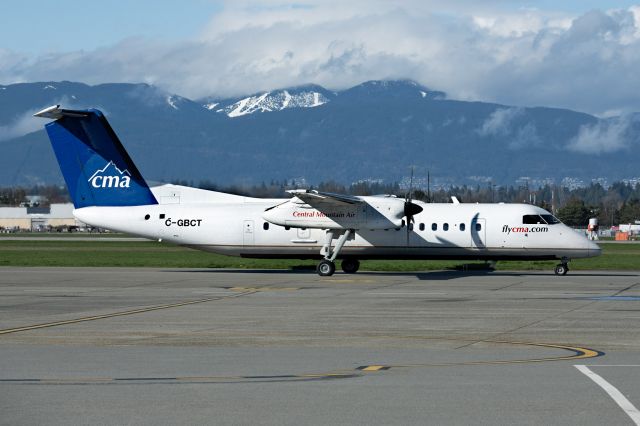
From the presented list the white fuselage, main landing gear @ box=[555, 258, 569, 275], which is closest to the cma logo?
the white fuselage

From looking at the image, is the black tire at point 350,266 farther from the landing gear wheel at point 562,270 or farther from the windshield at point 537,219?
the landing gear wheel at point 562,270

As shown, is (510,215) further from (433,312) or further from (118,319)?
(118,319)

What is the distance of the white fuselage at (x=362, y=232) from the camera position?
42.6m

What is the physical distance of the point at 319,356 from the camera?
17078 millimetres

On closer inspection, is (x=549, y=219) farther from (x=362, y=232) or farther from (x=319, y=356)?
(x=319, y=356)

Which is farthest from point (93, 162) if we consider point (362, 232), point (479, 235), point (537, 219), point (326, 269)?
point (537, 219)

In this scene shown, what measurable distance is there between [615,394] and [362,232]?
3049 cm

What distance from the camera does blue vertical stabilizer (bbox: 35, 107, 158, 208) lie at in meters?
43.2

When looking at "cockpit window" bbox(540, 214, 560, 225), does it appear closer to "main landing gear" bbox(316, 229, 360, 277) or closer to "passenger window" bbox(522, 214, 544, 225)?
"passenger window" bbox(522, 214, 544, 225)

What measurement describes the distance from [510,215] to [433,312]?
18057mm

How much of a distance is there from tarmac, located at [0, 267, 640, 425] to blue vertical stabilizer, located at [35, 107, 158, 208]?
393 inches

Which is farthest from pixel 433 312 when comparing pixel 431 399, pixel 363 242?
pixel 363 242

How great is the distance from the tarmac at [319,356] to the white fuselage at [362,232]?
824 centimetres

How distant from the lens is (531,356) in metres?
17.2
